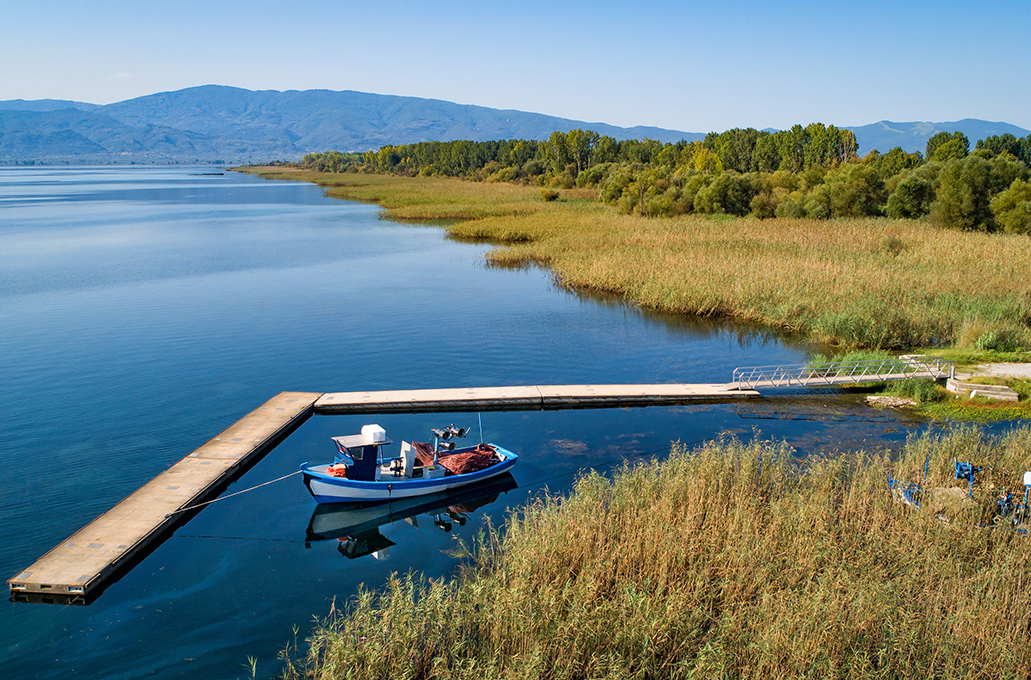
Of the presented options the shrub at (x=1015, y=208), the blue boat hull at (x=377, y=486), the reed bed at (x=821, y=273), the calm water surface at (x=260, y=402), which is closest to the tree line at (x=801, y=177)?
the shrub at (x=1015, y=208)

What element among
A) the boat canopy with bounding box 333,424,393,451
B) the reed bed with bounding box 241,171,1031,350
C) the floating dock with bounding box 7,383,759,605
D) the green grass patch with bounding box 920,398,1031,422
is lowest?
the floating dock with bounding box 7,383,759,605

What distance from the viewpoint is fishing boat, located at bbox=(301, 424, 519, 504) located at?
16.5m

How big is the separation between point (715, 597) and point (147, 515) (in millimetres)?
11821

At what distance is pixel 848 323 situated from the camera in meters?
28.6

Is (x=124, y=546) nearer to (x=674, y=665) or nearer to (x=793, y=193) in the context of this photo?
(x=674, y=665)

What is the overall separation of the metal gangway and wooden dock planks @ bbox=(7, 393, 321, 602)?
15515 millimetres

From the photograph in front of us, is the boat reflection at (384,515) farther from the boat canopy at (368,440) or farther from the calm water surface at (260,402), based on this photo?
the boat canopy at (368,440)

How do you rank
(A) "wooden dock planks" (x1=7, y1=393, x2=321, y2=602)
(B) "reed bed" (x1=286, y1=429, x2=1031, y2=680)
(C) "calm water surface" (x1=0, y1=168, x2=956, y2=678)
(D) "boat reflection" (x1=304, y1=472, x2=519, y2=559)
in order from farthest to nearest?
1. (D) "boat reflection" (x1=304, y1=472, x2=519, y2=559)
2. (A) "wooden dock planks" (x1=7, y1=393, x2=321, y2=602)
3. (C) "calm water surface" (x1=0, y1=168, x2=956, y2=678)
4. (B) "reed bed" (x1=286, y1=429, x2=1031, y2=680)

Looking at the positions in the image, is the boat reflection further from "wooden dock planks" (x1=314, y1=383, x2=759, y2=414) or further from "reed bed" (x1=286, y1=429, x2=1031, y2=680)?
"wooden dock planks" (x1=314, y1=383, x2=759, y2=414)

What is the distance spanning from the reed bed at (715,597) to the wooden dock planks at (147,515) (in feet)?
15.5

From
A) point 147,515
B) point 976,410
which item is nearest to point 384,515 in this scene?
point 147,515

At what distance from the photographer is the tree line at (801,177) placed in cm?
5247

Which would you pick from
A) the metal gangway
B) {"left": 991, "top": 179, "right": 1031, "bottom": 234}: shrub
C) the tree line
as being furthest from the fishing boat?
the tree line

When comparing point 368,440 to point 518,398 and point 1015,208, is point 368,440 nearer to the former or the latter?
point 518,398
